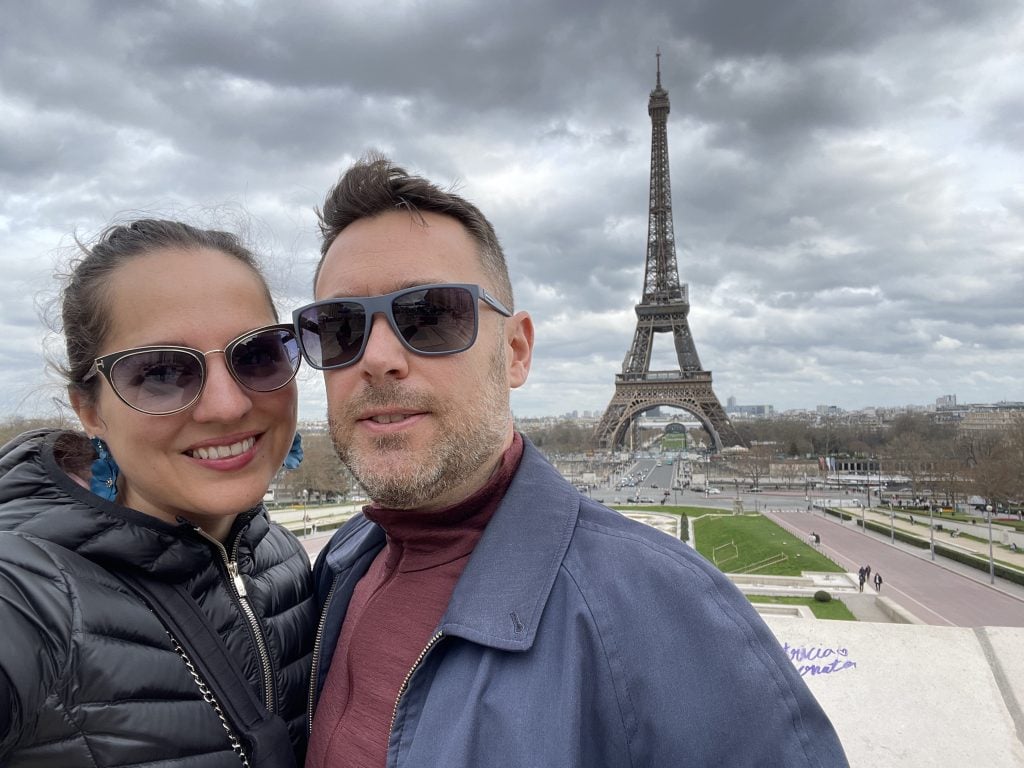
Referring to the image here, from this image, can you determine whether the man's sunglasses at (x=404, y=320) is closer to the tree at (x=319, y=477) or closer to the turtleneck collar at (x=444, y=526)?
the turtleneck collar at (x=444, y=526)

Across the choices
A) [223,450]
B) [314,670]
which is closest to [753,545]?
[314,670]

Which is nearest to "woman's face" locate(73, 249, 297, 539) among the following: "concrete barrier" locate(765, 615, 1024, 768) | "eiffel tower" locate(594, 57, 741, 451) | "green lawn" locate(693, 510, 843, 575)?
"concrete barrier" locate(765, 615, 1024, 768)

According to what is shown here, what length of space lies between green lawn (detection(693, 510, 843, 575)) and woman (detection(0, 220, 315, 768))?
1977 cm

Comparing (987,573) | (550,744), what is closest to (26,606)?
(550,744)

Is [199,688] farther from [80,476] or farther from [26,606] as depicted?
[80,476]

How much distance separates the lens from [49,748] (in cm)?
134

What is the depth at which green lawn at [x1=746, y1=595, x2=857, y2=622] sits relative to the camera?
46.4ft

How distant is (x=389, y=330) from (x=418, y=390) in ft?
0.68

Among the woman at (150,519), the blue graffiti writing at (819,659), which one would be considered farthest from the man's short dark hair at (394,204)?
the blue graffiti writing at (819,659)

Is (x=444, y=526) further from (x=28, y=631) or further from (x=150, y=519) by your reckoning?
(x=28, y=631)

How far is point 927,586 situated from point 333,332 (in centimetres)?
2152

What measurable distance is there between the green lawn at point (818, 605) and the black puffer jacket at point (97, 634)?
15.2 metres

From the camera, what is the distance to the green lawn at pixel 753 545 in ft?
→ 63.7

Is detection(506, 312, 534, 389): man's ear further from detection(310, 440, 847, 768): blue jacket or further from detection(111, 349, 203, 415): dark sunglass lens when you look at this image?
detection(111, 349, 203, 415): dark sunglass lens
